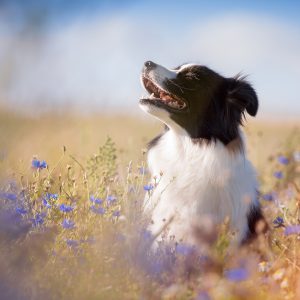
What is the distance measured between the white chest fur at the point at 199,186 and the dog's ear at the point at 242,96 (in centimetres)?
37

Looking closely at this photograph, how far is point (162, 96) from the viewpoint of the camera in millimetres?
5109

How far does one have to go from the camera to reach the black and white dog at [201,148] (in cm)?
470

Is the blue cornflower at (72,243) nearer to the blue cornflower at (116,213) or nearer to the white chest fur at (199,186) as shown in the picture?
the blue cornflower at (116,213)

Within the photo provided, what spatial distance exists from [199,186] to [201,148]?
0.35m

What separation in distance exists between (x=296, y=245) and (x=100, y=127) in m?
7.63

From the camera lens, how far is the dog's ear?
4.85 m

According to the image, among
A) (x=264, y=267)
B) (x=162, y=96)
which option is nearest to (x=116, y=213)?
(x=264, y=267)

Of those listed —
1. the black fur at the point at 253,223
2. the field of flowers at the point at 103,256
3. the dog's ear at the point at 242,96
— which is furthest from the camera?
the dog's ear at the point at 242,96

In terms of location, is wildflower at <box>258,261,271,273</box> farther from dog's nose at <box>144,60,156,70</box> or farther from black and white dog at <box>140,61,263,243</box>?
dog's nose at <box>144,60,156,70</box>

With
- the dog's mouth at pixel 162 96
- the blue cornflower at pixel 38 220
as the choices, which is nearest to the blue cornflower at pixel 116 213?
the blue cornflower at pixel 38 220

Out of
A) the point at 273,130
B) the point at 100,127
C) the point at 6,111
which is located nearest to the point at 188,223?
the point at 6,111

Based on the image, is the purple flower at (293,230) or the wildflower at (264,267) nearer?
the wildflower at (264,267)

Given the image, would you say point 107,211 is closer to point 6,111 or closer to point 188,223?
point 188,223

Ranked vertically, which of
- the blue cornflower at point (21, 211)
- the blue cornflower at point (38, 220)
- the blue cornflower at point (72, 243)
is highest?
the blue cornflower at point (21, 211)
